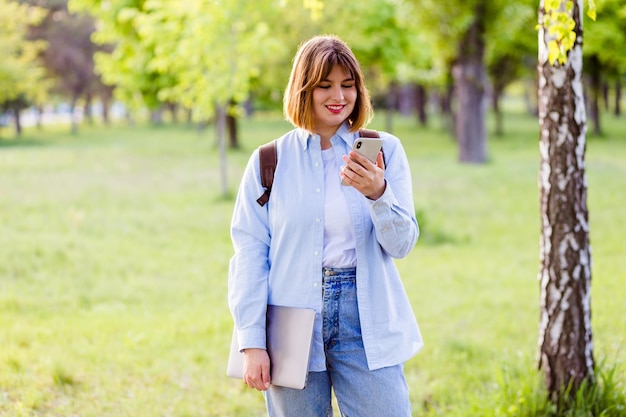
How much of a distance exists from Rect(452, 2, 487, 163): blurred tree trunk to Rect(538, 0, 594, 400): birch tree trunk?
1663 centimetres

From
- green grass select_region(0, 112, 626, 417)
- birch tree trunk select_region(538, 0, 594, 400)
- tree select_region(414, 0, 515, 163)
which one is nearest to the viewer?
birch tree trunk select_region(538, 0, 594, 400)

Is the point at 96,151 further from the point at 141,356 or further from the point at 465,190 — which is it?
the point at 141,356

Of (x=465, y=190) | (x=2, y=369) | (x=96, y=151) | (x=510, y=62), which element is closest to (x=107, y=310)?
(x=2, y=369)

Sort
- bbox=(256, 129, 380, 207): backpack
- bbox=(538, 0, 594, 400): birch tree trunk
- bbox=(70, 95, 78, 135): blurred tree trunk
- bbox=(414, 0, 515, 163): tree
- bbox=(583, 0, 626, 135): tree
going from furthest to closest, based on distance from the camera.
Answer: bbox=(70, 95, 78, 135): blurred tree trunk → bbox=(583, 0, 626, 135): tree → bbox=(414, 0, 515, 163): tree → bbox=(538, 0, 594, 400): birch tree trunk → bbox=(256, 129, 380, 207): backpack

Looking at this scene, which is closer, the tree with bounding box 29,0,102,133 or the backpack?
the backpack

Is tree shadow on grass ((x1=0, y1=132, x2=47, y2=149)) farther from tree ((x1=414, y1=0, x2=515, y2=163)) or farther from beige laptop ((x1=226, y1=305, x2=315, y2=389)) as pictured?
beige laptop ((x1=226, y1=305, x2=315, y2=389))

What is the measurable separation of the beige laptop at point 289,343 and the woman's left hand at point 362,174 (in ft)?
1.56

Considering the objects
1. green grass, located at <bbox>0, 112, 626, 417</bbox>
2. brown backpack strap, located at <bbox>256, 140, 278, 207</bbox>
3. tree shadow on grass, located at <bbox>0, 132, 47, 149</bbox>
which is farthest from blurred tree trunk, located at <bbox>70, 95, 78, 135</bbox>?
brown backpack strap, located at <bbox>256, 140, 278, 207</bbox>

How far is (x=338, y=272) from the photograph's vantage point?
2676 mm

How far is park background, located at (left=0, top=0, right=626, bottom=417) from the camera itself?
5.02 meters

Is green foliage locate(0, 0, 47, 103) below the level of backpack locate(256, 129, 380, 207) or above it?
above

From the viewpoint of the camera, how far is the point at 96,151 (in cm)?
2777

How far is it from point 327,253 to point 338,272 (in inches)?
3.0

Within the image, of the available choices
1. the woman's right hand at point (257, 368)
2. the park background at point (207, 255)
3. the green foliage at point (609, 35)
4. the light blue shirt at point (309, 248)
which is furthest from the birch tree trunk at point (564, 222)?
the green foliage at point (609, 35)
